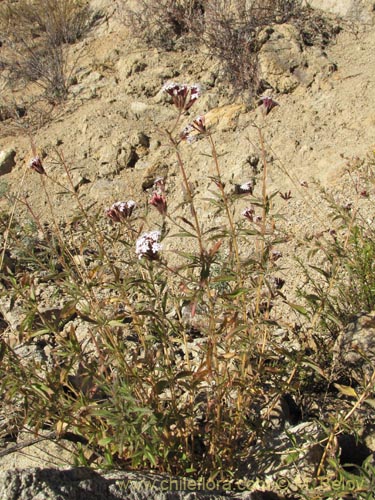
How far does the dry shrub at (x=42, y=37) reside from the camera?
7.09 m

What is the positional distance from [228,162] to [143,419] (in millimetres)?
3622

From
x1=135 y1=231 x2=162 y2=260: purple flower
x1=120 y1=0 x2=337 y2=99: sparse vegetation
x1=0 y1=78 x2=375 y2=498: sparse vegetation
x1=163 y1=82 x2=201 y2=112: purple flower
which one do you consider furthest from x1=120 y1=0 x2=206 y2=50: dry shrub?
x1=135 y1=231 x2=162 y2=260: purple flower

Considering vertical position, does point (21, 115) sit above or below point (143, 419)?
below

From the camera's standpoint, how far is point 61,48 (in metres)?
7.45

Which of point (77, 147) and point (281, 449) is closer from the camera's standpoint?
point (281, 449)

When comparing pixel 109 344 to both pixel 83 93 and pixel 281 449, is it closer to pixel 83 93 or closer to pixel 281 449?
pixel 281 449

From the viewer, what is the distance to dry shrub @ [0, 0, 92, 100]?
7.09 meters

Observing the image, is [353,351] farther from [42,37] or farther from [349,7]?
[42,37]

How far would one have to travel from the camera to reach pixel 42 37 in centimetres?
852

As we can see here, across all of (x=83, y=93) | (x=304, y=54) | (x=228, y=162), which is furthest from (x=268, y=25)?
(x=83, y=93)

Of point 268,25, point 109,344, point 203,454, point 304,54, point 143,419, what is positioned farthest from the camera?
point 268,25

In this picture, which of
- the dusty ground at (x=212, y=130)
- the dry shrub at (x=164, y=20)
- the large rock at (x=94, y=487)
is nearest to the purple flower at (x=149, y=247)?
the large rock at (x=94, y=487)

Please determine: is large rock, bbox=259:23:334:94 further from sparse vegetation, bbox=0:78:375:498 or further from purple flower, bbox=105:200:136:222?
purple flower, bbox=105:200:136:222

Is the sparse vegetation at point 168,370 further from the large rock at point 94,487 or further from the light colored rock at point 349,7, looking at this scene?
the light colored rock at point 349,7
